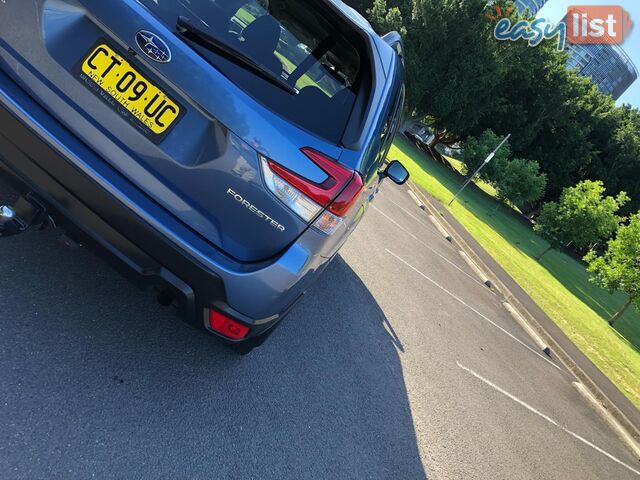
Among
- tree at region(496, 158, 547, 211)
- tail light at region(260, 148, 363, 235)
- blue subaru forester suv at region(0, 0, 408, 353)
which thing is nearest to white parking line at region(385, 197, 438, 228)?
tail light at region(260, 148, 363, 235)

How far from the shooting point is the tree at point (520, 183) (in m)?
26.0

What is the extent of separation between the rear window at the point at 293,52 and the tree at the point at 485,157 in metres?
27.7

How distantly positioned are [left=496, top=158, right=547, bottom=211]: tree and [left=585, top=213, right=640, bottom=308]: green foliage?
8.93 m

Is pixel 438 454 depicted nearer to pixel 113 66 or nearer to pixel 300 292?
pixel 300 292

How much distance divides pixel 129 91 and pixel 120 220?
559 mm

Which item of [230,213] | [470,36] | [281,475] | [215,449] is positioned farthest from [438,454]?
[470,36]

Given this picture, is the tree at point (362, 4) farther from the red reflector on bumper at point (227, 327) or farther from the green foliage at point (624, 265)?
the red reflector on bumper at point (227, 327)

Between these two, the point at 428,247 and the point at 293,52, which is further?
the point at 428,247

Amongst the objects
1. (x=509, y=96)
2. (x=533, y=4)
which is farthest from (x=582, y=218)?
(x=533, y=4)

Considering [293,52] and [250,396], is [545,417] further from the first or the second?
[293,52]

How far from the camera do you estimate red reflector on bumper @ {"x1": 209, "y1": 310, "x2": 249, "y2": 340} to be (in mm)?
2018

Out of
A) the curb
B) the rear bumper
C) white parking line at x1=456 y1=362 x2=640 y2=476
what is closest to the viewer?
the rear bumper

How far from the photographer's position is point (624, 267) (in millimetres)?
16078

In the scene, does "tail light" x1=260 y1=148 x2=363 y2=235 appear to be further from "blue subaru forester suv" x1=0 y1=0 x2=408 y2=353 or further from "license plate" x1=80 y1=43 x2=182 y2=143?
"license plate" x1=80 y1=43 x2=182 y2=143
